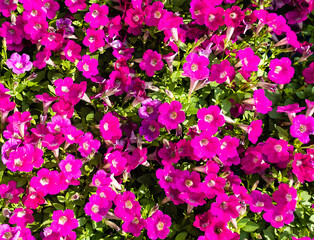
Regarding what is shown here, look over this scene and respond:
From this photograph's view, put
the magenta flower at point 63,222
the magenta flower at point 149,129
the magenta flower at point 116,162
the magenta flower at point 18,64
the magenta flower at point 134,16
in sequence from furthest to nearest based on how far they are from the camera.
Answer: the magenta flower at point 134,16 < the magenta flower at point 18,64 < the magenta flower at point 149,129 < the magenta flower at point 116,162 < the magenta flower at point 63,222

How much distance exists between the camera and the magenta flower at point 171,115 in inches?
78.8

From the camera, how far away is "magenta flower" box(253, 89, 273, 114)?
213 cm

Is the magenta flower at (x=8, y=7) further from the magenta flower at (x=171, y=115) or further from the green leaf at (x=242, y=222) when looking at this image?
the green leaf at (x=242, y=222)

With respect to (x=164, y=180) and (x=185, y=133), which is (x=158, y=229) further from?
(x=185, y=133)

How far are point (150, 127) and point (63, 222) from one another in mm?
786

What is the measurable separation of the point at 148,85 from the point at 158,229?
0.92 m

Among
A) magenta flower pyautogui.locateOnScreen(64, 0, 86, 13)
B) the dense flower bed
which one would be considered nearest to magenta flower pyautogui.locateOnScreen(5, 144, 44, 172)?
the dense flower bed

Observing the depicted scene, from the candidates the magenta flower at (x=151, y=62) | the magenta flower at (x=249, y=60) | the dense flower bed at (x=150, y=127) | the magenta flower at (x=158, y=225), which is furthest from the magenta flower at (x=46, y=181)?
the magenta flower at (x=249, y=60)

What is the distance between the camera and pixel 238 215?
193cm

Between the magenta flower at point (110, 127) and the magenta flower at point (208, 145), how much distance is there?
0.48 m

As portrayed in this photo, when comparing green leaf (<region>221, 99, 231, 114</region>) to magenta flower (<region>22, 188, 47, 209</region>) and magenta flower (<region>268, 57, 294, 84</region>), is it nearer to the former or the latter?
magenta flower (<region>268, 57, 294, 84</region>)

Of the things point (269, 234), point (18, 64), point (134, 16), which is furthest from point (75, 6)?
point (269, 234)

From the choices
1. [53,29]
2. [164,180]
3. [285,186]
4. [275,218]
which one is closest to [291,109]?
[285,186]

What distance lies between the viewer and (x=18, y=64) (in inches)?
89.7
